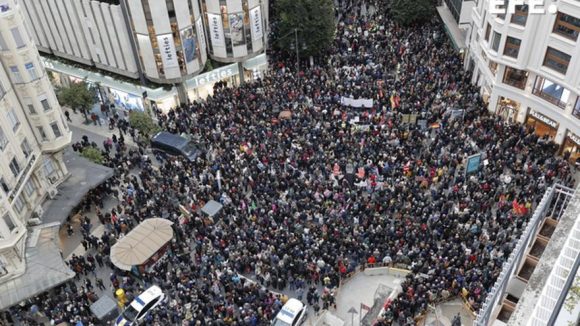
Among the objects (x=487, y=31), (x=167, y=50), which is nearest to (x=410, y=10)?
(x=487, y=31)

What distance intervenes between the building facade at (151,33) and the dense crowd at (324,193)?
4190mm

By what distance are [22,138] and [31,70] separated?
4531mm

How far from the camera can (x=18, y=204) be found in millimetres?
31969

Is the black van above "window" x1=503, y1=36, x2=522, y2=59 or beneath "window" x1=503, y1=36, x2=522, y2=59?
beneath

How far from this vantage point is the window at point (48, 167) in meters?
35.6

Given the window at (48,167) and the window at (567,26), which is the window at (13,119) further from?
the window at (567,26)

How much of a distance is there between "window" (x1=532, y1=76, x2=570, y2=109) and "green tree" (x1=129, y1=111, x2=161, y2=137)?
103 feet

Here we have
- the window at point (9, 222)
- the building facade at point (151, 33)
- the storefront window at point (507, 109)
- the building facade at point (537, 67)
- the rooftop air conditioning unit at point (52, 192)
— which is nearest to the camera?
the window at point (9, 222)

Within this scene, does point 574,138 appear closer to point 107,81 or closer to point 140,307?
point 140,307

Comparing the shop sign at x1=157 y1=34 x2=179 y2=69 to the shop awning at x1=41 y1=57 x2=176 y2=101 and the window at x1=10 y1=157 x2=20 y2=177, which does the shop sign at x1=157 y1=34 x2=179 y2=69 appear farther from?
the window at x1=10 y1=157 x2=20 y2=177

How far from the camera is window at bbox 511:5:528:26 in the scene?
36.7 metres

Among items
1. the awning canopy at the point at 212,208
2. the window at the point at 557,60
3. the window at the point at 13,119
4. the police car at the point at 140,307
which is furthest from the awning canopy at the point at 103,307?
the window at the point at 557,60

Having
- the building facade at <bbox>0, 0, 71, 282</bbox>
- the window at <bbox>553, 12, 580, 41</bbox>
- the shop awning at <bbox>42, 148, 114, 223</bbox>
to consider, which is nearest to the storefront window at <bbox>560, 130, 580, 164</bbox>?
the window at <bbox>553, 12, 580, 41</bbox>

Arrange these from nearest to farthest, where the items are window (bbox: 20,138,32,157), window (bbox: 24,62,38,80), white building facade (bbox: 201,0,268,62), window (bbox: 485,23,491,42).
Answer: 1. window (bbox: 24,62,38,80)
2. window (bbox: 20,138,32,157)
3. window (bbox: 485,23,491,42)
4. white building facade (bbox: 201,0,268,62)
